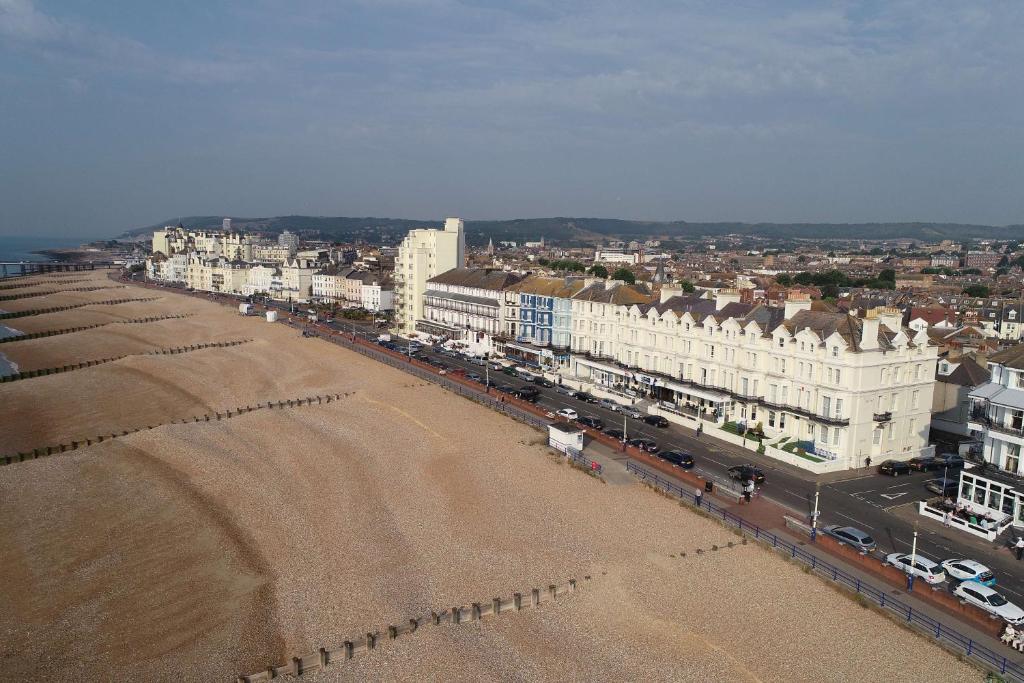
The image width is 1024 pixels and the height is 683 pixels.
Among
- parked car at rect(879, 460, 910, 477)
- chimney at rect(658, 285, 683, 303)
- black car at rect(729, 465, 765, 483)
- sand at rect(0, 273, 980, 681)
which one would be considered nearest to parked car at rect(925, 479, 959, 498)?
parked car at rect(879, 460, 910, 477)

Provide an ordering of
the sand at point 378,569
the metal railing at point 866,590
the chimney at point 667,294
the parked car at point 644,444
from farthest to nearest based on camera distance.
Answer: the chimney at point 667,294
the parked car at point 644,444
the sand at point 378,569
the metal railing at point 866,590

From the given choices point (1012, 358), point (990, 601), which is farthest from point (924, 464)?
point (990, 601)

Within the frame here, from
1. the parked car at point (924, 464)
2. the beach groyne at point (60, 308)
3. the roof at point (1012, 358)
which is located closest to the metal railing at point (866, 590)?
the parked car at point (924, 464)

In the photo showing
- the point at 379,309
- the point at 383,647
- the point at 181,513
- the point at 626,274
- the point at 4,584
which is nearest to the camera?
the point at 383,647

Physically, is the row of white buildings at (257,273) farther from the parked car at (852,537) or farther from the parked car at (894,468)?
the parked car at (852,537)

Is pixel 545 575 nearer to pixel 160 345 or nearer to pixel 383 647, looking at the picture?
pixel 383 647

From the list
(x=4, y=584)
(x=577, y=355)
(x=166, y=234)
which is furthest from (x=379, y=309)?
(x=166, y=234)

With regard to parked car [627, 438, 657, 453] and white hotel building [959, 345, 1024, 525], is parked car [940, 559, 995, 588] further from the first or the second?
parked car [627, 438, 657, 453]
